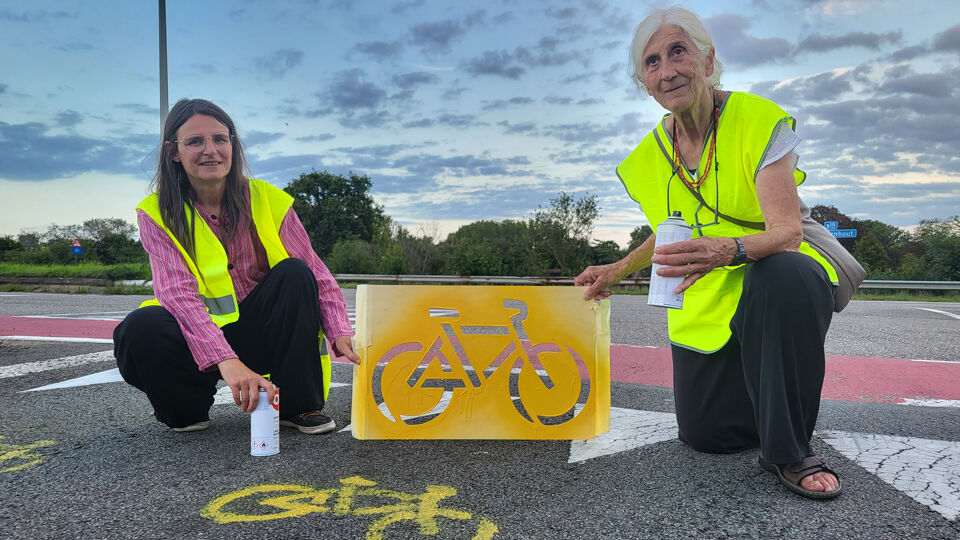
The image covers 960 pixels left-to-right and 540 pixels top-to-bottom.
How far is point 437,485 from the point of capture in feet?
7.59

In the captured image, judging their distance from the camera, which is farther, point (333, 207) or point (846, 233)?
point (333, 207)

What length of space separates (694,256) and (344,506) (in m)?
1.45

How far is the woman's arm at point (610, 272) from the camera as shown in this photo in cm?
293

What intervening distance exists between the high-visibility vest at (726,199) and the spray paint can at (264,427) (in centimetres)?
175

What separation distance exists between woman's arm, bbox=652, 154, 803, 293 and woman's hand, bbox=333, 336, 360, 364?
54.1 inches

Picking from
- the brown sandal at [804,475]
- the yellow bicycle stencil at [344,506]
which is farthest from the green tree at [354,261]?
the brown sandal at [804,475]

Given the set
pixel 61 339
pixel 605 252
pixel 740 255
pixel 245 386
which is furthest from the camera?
pixel 605 252

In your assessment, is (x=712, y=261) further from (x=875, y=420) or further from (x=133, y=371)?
(x=133, y=371)

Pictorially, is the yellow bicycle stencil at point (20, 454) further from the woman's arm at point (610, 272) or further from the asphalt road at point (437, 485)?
the woman's arm at point (610, 272)

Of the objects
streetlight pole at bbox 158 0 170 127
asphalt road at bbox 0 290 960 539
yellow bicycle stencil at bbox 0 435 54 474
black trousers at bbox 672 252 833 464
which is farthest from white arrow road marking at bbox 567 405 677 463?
streetlight pole at bbox 158 0 170 127

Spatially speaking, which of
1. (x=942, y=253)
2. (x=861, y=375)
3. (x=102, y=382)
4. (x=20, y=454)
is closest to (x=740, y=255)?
(x=20, y=454)

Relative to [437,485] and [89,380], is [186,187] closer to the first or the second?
[437,485]

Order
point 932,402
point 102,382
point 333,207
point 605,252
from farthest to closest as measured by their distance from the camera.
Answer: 1. point 333,207
2. point 605,252
3. point 102,382
4. point 932,402

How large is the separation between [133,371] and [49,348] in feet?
12.9
